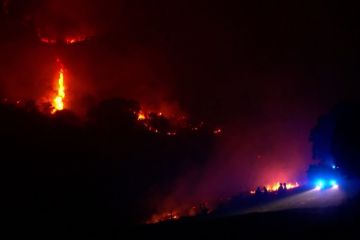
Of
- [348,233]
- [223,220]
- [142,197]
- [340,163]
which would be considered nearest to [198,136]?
[142,197]

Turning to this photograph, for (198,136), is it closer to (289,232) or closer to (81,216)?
(81,216)

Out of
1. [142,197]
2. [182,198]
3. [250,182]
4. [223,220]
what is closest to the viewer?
[223,220]

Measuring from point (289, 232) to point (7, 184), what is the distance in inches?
1165

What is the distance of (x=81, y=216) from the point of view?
1401 inches

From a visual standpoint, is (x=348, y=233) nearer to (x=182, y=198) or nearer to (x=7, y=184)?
(x=7, y=184)

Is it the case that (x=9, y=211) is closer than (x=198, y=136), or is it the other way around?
(x=9, y=211)

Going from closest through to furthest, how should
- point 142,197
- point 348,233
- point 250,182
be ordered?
point 348,233 → point 142,197 → point 250,182

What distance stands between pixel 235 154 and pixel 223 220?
38.8m

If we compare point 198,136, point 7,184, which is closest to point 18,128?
point 7,184

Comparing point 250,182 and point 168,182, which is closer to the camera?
point 168,182

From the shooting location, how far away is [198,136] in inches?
2007

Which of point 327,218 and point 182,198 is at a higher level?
point 182,198

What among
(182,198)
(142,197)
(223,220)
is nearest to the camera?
(223,220)

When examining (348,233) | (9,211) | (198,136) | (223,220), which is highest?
(198,136)
